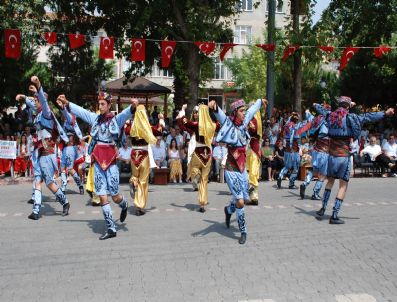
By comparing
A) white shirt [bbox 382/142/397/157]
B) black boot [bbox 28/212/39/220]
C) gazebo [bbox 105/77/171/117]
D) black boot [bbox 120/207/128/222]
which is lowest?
black boot [bbox 28/212/39/220]

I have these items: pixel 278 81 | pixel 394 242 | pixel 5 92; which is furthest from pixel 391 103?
pixel 394 242

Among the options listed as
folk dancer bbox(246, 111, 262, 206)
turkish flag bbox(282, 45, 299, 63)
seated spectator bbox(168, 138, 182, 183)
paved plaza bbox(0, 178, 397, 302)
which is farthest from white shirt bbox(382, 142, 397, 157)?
folk dancer bbox(246, 111, 262, 206)

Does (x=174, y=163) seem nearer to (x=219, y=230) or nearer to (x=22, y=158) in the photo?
(x=22, y=158)

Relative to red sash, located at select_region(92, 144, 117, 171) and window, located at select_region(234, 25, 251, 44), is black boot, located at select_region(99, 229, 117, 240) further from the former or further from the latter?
window, located at select_region(234, 25, 251, 44)

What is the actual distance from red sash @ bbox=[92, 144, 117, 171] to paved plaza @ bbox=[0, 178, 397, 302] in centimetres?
Answer: 106

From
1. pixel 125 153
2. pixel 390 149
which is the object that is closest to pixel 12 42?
pixel 125 153

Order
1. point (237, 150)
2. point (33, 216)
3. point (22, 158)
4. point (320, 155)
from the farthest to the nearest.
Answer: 1. point (22, 158)
2. point (320, 155)
3. point (33, 216)
4. point (237, 150)

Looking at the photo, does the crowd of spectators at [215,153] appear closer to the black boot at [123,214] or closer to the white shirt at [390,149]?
the white shirt at [390,149]

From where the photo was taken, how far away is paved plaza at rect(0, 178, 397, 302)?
215 inches

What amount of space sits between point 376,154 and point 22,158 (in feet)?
35.3

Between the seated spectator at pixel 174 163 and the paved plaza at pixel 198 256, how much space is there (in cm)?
447

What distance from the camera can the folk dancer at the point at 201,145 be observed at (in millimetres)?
9898

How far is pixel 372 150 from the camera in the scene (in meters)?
17.3

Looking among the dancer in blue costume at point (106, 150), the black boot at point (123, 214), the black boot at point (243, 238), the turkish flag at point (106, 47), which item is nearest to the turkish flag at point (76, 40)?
the turkish flag at point (106, 47)
